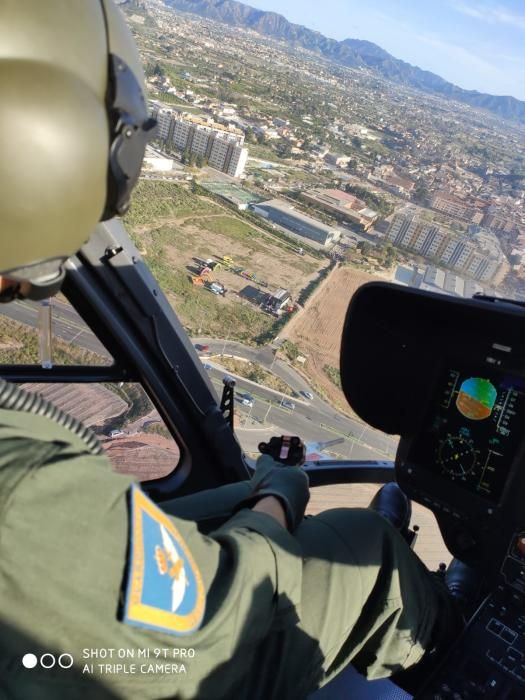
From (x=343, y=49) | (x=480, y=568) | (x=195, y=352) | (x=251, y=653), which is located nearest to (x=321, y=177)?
(x=195, y=352)

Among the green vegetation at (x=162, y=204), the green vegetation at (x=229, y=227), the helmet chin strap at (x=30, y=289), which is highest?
the helmet chin strap at (x=30, y=289)

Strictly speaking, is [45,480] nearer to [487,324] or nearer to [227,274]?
[487,324]

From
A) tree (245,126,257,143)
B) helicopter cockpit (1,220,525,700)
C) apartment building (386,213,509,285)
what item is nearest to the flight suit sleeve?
helicopter cockpit (1,220,525,700)

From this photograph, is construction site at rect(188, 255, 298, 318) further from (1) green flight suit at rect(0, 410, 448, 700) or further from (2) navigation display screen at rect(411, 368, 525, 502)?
(1) green flight suit at rect(0, 410, 448, 700)

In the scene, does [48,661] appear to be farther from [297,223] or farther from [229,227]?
[297,223]

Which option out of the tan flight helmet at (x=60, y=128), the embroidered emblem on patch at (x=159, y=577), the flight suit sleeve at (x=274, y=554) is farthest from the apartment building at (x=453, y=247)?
the embroidered emblem on patch at (x=159, y=577)

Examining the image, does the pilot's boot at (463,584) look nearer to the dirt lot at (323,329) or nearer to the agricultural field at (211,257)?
the dirt lot at (323,329)

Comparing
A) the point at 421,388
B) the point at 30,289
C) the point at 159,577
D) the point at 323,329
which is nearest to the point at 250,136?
A: the point at 323,329
